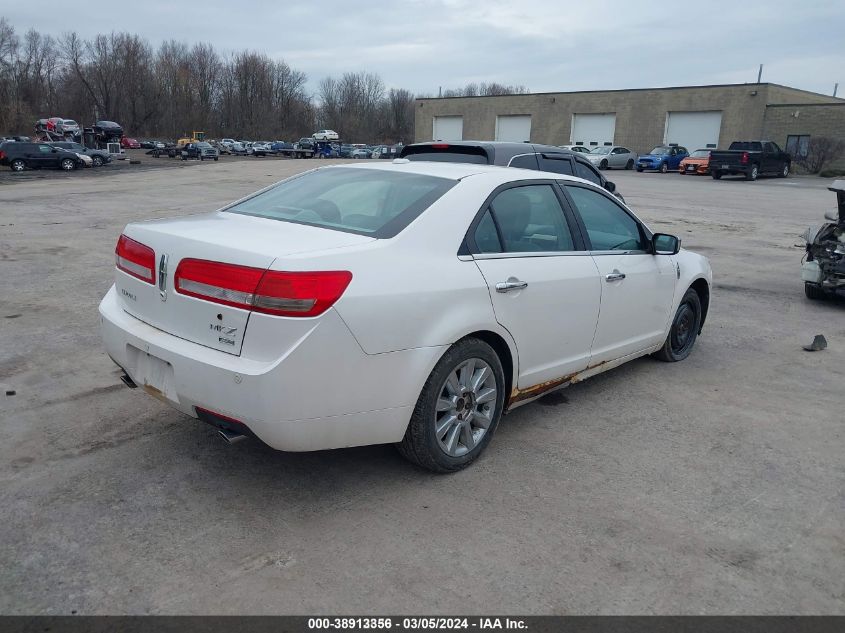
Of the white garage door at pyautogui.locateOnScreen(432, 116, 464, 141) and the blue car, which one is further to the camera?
the white garage door at pyautogui.locateOnScreen(432, 116, 464, 141)

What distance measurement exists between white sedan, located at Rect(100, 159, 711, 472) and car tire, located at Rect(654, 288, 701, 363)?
116 cm

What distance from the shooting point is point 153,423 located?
14.3ft

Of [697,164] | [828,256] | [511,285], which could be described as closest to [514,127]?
[697,164]

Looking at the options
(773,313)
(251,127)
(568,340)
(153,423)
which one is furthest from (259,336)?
(251,127)

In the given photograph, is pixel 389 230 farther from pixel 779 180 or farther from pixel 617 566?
pixel 779 180

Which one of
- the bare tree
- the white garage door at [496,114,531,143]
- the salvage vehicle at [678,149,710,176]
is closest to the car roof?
the salvage vehicle at [678,149,710,176]

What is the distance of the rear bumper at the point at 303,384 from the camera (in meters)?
3.03

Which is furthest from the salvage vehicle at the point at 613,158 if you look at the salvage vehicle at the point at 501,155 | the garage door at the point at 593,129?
the salvage vehicle at the point at 501,155

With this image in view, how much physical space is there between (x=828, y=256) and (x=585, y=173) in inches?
123

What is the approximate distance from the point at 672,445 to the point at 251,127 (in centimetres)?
10364

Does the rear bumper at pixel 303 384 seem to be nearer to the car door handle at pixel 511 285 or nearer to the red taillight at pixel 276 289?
the red taillight at pixel 276 289

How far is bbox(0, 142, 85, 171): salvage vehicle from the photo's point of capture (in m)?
36.1

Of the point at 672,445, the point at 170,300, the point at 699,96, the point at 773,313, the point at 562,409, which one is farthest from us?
the point at 699,96

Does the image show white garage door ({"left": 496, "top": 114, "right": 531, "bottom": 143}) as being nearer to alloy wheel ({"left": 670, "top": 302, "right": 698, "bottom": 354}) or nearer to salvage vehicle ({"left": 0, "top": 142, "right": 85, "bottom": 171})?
salvage vehicle ({"left": 0, "top": 142, "right": 85, "bottom": 171})
